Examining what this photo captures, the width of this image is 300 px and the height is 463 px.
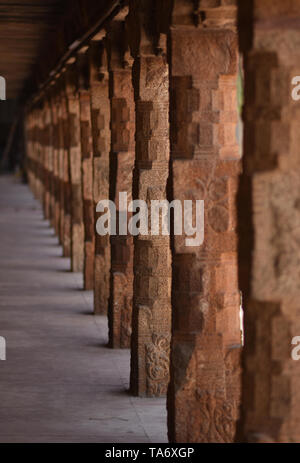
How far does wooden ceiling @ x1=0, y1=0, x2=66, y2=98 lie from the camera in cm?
1367

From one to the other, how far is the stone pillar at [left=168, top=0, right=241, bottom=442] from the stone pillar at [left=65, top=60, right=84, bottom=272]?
8547 mm

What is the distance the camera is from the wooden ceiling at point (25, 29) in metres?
13.7

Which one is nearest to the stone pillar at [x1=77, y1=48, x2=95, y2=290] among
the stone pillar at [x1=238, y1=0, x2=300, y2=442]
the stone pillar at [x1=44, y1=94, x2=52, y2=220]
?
the stone pillar at [x1=238, y1=0, x2=300, y2=442]

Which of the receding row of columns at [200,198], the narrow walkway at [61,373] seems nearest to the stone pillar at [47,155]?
the narrow walkway at [61,373]

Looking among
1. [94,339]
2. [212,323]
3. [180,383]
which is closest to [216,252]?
[212,323]

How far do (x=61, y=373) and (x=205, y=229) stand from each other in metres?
2.88

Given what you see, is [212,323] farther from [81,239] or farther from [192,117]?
[81,239]

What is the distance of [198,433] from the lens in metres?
6.76

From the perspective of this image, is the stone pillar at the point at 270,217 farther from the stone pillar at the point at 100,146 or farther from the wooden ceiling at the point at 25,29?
the wooden ceiling at the point at 25,29

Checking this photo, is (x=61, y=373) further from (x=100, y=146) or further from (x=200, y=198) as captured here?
(x=100, y=146)

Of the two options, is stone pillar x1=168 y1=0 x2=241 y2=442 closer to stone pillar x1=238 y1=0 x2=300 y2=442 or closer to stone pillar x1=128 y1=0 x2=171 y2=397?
stone pillar x1=128 y1=0 x2=171 y2=397

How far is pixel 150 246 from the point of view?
27.8 ft

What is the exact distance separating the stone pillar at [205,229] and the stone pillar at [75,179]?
336 inches

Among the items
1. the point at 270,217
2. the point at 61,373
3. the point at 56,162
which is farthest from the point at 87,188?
the point at 270,217
